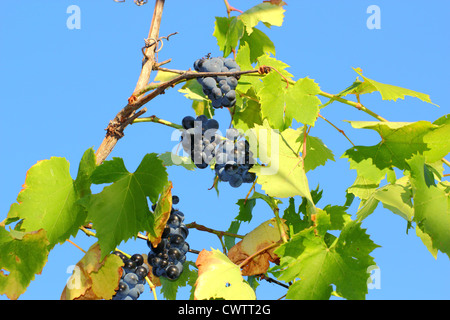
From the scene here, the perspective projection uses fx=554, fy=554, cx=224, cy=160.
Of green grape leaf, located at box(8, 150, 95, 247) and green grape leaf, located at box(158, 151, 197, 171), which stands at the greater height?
green grape leaf, located at box(158, 151, 197, 171)

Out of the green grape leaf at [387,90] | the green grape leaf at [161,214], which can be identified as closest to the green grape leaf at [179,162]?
the green grape leaf at [161,214]

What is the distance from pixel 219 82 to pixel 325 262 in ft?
2.14

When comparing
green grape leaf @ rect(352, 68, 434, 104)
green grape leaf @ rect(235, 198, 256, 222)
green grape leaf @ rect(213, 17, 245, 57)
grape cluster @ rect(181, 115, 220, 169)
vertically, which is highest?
green grape leaf @ rect(213, 17, 245, 57)

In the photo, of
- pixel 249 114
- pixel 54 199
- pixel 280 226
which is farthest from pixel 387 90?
pixel 54 199

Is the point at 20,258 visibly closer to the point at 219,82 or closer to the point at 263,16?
the point at 219,82

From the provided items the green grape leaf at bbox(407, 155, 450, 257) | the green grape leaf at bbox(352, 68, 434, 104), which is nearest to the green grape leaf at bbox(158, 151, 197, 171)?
the green grape leaf at bbox(352, 68, 434, 104)

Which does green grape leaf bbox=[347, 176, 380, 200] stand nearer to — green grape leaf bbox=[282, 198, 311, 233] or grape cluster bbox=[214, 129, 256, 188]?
green grape leaf bbox=[282, 198, 311, 233]

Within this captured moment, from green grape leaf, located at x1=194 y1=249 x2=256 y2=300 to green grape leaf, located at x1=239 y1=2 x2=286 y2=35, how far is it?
90cm

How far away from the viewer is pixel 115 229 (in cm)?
158

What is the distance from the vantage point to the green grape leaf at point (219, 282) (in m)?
1.47

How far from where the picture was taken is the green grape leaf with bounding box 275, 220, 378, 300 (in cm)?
147
